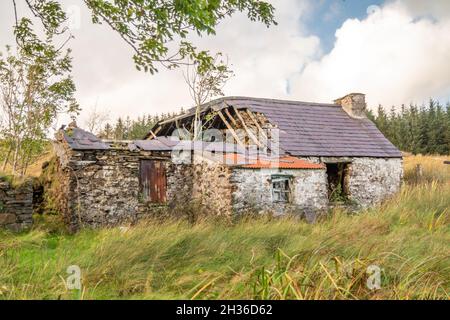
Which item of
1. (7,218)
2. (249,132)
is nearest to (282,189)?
(249,132)

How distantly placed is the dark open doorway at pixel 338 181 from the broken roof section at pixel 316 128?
0.75 m

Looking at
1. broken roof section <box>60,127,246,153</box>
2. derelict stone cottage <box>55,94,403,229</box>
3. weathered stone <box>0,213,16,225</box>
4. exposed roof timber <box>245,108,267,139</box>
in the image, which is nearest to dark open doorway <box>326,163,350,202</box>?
derelict stone cottage <box>55,94,403,229</box>

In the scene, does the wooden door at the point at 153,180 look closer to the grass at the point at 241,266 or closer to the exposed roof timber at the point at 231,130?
the grass at the point at 241,266

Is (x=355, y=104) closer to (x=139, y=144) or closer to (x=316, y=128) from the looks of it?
(x=316, y=128)

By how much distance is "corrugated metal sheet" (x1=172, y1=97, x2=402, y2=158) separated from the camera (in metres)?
14.8

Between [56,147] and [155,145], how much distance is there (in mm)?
2993

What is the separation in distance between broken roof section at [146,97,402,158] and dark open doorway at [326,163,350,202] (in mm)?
753

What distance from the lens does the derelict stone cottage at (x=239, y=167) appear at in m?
10.1

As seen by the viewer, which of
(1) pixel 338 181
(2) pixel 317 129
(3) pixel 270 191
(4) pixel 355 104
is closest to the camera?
(3) pixel 270 191

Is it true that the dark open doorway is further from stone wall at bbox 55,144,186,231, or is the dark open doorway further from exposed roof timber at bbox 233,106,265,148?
stone wall at bbox 55,144,186,231

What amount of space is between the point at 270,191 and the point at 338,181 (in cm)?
530

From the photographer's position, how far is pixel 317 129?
16.3m
